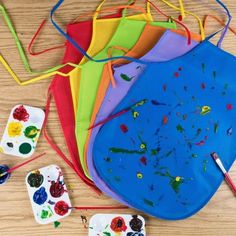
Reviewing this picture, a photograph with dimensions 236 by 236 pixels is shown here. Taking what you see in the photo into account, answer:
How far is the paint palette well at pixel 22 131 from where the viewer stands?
73cm

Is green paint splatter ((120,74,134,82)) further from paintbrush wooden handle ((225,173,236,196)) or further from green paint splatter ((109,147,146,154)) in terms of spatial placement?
paintbrush wooden handle ((225,173,236,196))

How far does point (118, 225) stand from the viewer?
723mm

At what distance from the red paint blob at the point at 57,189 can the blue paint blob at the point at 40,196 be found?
0.01 m

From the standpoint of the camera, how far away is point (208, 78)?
734mm

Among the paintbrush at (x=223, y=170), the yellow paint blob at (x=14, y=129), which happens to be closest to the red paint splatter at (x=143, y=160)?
the paintbrush at (x=223, y=170)

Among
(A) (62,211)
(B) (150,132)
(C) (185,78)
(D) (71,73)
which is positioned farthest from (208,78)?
(A) (62,211)

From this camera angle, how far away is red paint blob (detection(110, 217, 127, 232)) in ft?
2.37

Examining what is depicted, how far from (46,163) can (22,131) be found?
0.24 ft

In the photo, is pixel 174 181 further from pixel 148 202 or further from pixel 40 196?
pixel 40 196

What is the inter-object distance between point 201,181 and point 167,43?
255 millimetres

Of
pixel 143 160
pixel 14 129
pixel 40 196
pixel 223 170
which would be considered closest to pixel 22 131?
pixel 14 129

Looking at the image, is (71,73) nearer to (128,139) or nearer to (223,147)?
(128,139)

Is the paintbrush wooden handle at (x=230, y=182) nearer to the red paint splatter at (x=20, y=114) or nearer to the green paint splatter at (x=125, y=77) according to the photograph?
the green paint splatter at (x=125, y=77)

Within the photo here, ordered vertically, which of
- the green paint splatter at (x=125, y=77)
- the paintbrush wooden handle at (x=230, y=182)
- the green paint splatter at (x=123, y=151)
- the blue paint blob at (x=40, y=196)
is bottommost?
the blue paint blob at (x=40, y=196)
